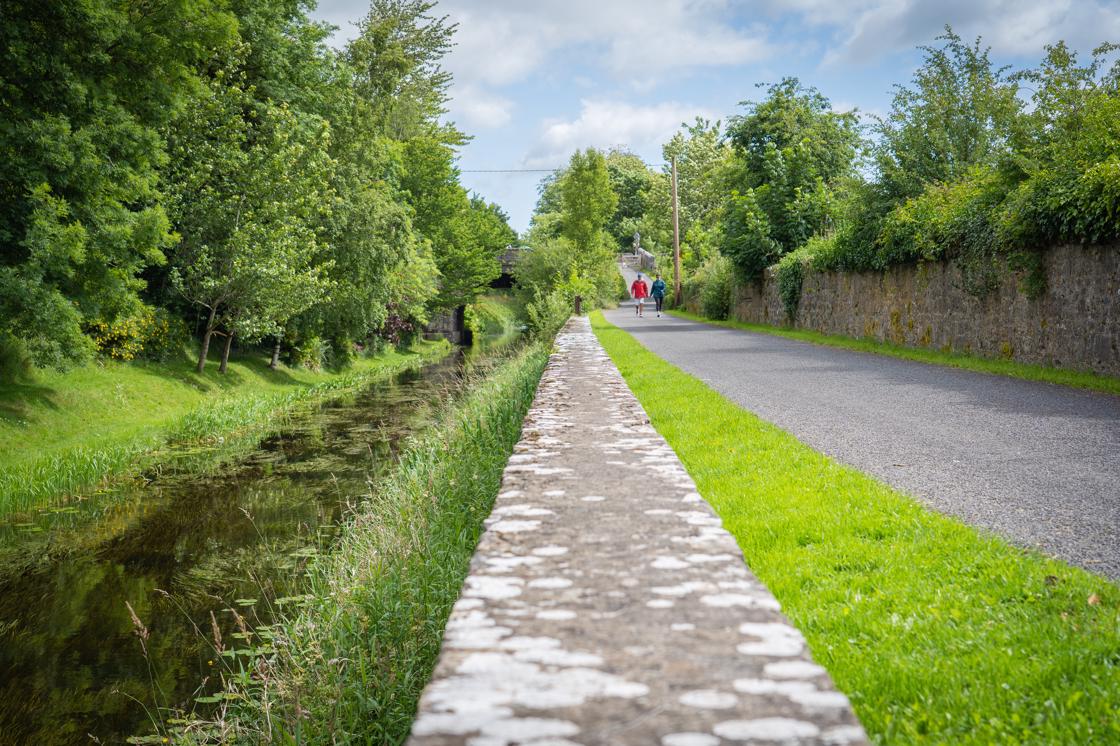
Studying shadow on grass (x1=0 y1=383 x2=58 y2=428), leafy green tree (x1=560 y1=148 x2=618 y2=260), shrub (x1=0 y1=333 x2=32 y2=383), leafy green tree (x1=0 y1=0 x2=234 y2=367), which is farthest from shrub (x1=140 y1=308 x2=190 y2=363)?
leafy green tree (x1=560 y1=148 x2=618 y2=260)

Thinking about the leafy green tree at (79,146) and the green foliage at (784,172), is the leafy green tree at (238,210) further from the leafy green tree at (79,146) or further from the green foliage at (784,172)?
the green foliage at (784,172)

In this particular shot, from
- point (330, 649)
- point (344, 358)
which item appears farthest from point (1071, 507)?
point (344, 358)

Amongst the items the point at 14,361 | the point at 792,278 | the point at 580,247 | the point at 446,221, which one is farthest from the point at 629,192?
the point at 14,361

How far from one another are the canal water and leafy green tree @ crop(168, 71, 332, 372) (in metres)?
7.21

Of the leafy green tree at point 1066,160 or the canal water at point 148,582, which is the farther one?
the leafy green tree at point 1066,160

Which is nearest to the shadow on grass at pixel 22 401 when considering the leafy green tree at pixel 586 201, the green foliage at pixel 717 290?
the green foliage at pixel 717 290

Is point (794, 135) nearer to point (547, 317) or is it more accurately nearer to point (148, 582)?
point (547, 317)

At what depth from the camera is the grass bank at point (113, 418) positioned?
1212 cm

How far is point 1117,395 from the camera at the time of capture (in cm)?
966

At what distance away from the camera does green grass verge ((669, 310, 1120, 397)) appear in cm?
1060

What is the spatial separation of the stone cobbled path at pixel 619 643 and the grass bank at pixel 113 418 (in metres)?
10.8

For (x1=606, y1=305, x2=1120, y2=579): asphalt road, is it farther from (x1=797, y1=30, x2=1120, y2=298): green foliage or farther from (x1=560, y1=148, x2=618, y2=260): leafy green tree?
(x1=560, y1=148, x2=618, y2=260): leafy green tree

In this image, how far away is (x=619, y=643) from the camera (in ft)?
6.48

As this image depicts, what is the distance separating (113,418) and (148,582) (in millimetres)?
9068
